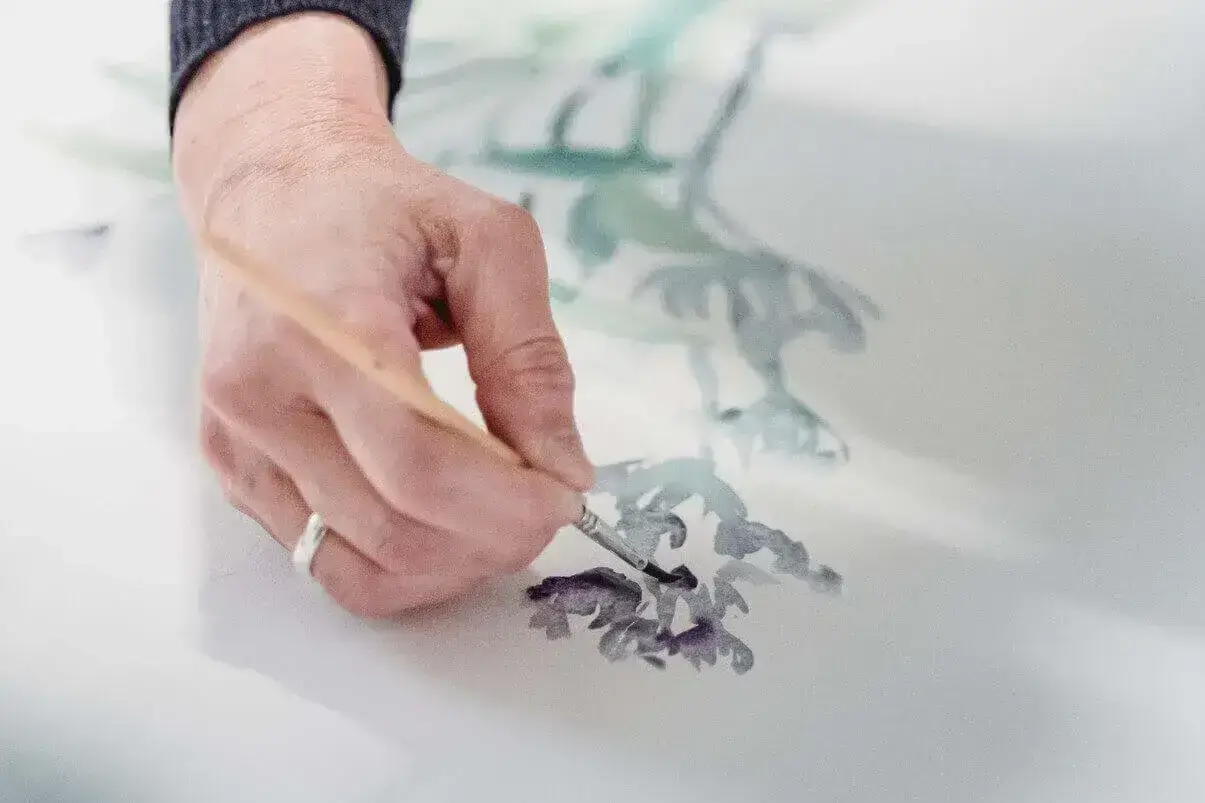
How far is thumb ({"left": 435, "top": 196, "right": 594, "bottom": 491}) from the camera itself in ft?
1.13

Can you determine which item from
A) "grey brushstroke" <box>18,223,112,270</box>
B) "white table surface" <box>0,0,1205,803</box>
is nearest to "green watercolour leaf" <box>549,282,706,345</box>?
"white table surface" <box>0,0,1205,803</box>

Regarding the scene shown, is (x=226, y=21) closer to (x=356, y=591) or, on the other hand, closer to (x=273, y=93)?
(x=273, y=93)

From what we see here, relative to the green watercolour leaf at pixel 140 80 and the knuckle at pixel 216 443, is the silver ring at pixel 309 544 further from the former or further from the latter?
the green watercolour leaf at pixel 140 80

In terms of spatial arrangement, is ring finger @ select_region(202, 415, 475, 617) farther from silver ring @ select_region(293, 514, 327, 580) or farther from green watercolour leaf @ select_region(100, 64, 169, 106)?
green watercolour leaf @ select_region(100, 64, 169, 106)

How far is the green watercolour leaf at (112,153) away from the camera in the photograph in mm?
551

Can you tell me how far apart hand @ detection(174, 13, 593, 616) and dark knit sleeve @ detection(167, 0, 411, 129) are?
3.4 inches

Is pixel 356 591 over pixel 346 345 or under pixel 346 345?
under

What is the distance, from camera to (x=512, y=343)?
0.35 meters

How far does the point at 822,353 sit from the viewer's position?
0.46 meters

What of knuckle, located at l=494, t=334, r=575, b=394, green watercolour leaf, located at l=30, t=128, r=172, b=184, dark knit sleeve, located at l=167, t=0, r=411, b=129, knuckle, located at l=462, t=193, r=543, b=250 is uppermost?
dark knit sleeve, located at l=167, t=0, r=411, b=129

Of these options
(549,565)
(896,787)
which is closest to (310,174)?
(549,565)

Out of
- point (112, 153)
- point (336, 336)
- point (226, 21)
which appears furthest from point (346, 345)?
point (112, 153)

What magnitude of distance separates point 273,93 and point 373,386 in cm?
16

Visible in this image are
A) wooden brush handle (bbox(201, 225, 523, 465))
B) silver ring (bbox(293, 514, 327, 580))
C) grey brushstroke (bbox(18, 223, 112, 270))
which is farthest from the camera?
grey brushstroke (bbox(18, 223, 112, 270))
